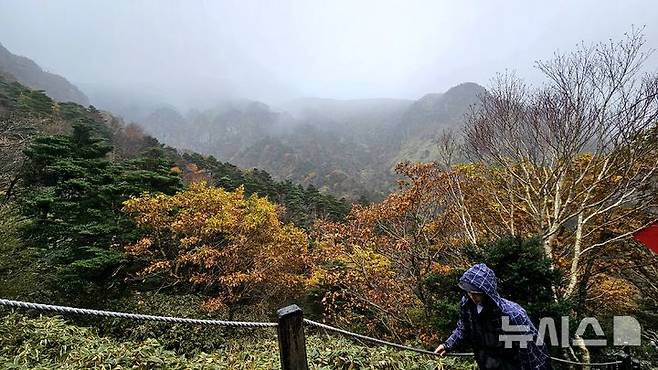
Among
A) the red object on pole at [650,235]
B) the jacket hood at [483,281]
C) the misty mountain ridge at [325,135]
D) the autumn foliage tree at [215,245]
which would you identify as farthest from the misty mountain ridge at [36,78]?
the red object on pole at [650,235]

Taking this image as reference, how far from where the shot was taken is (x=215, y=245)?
32.1ft

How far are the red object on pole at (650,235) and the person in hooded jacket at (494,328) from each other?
6612 millimetres

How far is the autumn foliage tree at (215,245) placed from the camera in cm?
919

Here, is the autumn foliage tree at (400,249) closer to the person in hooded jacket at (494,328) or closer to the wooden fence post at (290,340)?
the person in hooded jacket at (494,328)

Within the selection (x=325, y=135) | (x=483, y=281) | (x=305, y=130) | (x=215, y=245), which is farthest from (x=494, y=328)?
(x=305, y=130)

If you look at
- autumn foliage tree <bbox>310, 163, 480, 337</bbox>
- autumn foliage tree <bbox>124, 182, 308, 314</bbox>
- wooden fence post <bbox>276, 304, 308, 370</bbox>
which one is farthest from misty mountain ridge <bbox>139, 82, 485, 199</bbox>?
wooden fence post <bbox>276, 304, 308, 370</bbox>

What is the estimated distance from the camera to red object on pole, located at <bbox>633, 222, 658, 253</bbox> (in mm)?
6638

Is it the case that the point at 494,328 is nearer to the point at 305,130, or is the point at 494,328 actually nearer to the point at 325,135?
the point at 325,135

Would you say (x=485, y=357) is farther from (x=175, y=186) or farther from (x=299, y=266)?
(x=175, y=186)

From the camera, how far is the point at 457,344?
7.84 feet

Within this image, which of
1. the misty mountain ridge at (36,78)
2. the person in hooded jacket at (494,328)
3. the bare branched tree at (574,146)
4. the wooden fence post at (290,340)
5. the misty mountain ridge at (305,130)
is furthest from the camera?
the misty mountain ridge at (305,130)

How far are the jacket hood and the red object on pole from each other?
6776 millimetres

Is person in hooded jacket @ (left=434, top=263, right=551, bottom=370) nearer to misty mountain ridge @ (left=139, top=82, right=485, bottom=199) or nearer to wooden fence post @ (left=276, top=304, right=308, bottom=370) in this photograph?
wooden fence post @ (left=276, top=304, right=308, bottom=370)

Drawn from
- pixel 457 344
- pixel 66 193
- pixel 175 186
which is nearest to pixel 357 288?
pixel 457 344
